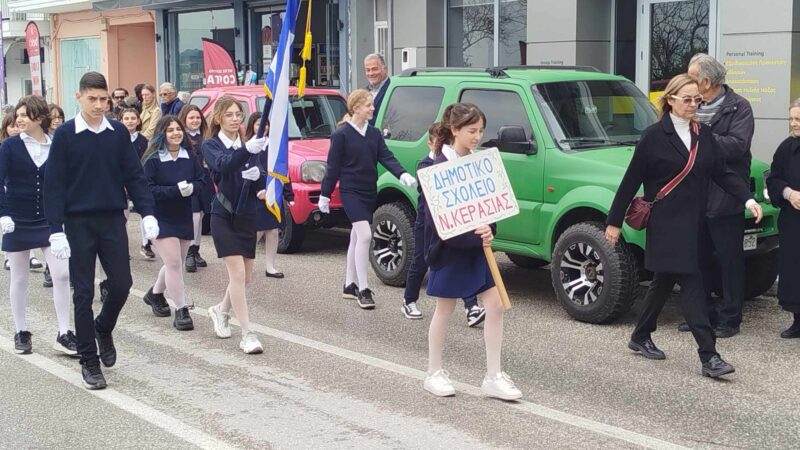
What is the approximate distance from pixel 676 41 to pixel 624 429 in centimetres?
1011

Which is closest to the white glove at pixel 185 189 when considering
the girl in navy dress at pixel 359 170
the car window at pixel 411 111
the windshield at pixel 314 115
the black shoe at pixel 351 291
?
the girl in navy dress at pixel 359 170

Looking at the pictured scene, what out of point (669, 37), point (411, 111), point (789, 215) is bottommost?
point (789, 215)

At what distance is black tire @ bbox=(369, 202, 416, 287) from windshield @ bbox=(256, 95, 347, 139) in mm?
2982

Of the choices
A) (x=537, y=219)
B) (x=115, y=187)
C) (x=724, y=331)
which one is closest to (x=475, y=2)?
(x=537, y=219)

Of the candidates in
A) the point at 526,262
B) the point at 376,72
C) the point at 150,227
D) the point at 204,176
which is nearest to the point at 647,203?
the point at 150,227

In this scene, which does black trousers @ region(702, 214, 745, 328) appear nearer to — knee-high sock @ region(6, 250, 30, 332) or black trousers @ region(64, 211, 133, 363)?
black trousers @ region(64, 211, 133, 363)

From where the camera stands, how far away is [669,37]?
14898 millimetres

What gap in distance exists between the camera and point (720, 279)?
8.30 m

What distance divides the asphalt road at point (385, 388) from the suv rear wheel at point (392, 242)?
856 millimetres

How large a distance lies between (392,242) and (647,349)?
336 centimetres

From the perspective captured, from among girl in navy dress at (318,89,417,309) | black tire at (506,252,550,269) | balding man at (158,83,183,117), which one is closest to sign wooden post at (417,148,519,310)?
girl in navy dress at (318,89,417,309)

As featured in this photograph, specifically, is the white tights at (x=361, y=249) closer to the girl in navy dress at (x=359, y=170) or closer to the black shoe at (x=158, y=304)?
the girl in navy dress at (x=359, y=170)

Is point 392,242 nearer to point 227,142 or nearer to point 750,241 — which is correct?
point 227,142

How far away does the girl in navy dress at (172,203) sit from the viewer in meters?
8.34
